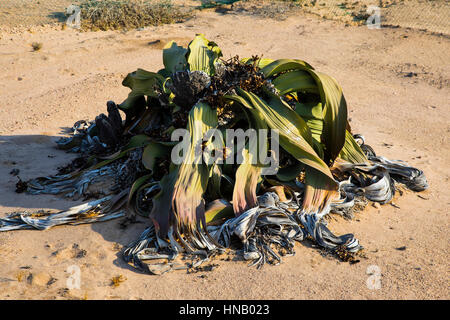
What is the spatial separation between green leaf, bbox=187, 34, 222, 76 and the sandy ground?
4.39ft

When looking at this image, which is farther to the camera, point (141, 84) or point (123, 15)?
point (123, 15)

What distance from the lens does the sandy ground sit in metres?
2.79

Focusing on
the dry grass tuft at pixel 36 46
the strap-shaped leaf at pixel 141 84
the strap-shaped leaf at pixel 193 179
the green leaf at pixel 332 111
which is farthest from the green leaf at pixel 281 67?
the dry grass tuft at pixel 36 46

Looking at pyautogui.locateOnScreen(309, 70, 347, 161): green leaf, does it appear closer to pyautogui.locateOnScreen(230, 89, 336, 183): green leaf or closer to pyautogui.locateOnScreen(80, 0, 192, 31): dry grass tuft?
pyautogui.locateOnScreen(230, 89, 336, 183): green leaf

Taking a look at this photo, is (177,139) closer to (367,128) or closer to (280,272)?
(280,272)

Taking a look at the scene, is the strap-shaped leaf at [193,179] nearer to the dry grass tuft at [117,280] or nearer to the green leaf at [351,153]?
the dry grass tuft at [117,280]

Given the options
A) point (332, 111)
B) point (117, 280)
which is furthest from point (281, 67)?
point (117, 280)

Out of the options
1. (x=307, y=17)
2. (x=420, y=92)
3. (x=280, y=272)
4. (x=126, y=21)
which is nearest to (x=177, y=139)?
(x=280, y=272)

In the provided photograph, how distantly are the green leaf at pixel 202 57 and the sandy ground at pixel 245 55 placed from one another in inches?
52.7

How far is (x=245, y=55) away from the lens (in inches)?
310

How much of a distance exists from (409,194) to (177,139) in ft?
6.54

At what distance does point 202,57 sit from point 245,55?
4137 millimetres

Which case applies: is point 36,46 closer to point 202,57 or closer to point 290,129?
point 202,57

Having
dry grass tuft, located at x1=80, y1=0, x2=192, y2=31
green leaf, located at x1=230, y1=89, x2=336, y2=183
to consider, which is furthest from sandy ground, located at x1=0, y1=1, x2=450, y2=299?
green leaf, located at x1=230, y1=89, x2=336, y2=183
